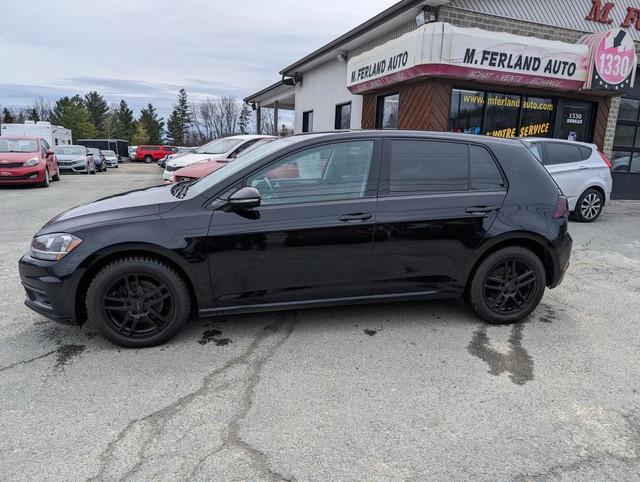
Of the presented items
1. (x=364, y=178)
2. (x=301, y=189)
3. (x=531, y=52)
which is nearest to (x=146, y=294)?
(x=301, y=189)

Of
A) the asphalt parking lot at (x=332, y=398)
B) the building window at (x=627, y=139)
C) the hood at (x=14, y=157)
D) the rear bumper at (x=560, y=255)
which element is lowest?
the asphalt parking lot at (x=332, y=398)

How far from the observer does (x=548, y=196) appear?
13.2ft

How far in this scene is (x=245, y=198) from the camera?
132 inches

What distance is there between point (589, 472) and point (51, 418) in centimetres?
285

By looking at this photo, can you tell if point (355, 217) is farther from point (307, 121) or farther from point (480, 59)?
point (307, 121)

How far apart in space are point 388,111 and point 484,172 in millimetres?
8951

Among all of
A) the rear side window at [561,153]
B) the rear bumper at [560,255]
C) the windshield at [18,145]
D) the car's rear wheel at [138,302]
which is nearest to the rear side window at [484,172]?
the rear bumper at [560,255]

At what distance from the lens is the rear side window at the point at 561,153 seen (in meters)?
8.92

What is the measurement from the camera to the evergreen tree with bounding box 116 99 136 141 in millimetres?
77875

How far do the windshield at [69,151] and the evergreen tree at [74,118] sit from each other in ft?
147

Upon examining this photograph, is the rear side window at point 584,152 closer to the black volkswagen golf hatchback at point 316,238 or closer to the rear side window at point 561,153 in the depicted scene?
the rear side window at point 561,153

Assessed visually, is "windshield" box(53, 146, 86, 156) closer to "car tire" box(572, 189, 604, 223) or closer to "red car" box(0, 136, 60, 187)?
"red car" box(0, 136, 60, 187)

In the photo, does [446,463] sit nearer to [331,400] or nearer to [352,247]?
[331,400]

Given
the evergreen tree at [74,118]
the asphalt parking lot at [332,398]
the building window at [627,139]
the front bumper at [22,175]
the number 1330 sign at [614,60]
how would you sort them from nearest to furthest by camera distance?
the asphalt parking lot at [332,398] → the number 1330 sign at [614,60] → the building window at [627,139] → the front bumper at [22,175] → the evergreen tree at [74,118]
